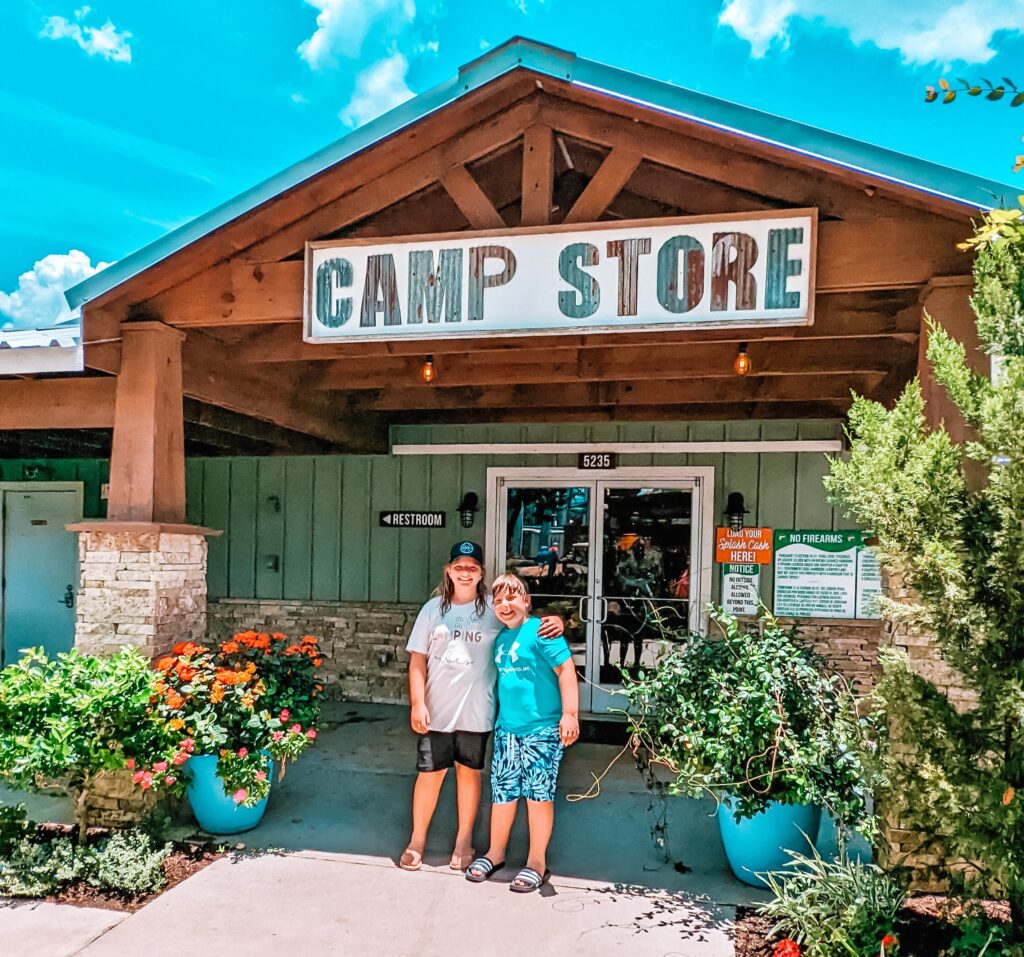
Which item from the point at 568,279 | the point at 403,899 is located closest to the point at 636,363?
the point at 568,279

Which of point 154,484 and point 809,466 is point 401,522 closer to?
point 154,484

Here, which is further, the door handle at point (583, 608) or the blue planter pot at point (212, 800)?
the door handle at point (583, 608)

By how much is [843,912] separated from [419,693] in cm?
191

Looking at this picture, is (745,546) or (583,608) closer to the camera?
(745,546)

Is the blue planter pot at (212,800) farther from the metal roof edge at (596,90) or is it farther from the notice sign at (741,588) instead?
the notice sign at (741,588)

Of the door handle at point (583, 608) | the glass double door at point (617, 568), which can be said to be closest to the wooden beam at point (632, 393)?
the glass double door at point (617, 568)

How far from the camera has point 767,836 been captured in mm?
3363

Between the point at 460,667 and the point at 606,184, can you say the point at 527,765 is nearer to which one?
the point at 460,667

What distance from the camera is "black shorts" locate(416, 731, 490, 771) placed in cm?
355

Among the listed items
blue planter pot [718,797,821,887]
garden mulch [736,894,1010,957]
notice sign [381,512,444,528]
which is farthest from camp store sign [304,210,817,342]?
notice sign [381,512,444,528]

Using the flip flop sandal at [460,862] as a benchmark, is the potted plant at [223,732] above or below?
above

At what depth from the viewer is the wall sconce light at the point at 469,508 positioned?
6703 millimetres

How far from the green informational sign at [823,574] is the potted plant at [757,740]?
9.02ft

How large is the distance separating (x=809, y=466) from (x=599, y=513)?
177 cm
